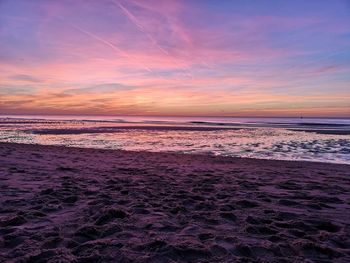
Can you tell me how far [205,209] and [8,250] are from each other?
335 centimetres

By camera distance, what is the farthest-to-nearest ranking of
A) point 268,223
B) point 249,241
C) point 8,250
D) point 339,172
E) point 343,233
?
1. point 339,172
2. point 268,223
3. point 343,233
4. point 249,241
5. point 8,250

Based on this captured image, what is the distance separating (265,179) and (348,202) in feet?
8.67

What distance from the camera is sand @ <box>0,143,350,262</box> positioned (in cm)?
396

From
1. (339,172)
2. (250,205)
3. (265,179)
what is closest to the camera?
(250,205)

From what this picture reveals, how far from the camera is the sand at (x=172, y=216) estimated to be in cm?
396

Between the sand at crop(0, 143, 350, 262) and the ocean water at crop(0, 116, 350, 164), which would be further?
the ocean water at crop(0, 116, 350, 164)

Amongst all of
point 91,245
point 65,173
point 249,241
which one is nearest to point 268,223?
point 249,241

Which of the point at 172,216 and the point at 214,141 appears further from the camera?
the point at 214,141

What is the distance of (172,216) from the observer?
5.38m

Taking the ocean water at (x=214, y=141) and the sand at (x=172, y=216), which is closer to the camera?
the sand at (x=172, y=216)

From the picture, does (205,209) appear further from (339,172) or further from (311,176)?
(339,172)

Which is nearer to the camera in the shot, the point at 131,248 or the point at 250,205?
the point at 131,248

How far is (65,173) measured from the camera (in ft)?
30.6

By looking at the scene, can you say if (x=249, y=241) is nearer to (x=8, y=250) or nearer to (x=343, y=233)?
(x=343, y=233)
